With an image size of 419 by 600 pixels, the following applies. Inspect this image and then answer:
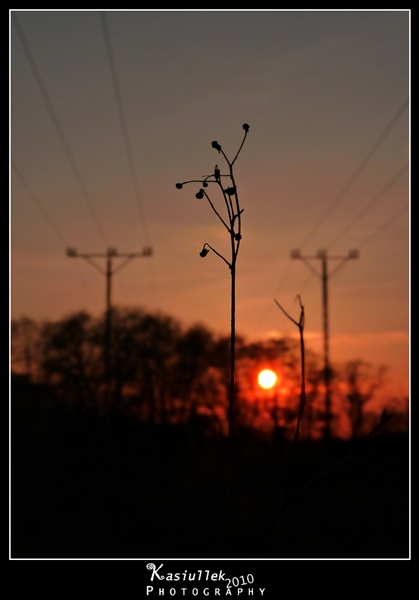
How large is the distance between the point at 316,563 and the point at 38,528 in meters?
26.5

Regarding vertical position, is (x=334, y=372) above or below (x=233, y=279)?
below

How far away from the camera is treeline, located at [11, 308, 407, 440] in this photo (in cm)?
3172

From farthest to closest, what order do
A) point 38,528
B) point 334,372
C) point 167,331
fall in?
point 167,331 < point 334,372 < point 38,528

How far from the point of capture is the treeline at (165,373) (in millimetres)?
31719

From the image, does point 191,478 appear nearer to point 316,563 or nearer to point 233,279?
point 316,563

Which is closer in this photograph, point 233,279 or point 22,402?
point 233,279

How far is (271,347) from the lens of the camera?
33.7 meters

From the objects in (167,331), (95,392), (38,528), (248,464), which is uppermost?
(167,331)

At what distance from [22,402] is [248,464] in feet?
31.7

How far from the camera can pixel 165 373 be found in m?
36.7

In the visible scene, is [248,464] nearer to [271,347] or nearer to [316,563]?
[271,347]

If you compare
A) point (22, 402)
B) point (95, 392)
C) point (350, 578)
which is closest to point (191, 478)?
point (95, 392)

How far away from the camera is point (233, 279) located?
142 cm
